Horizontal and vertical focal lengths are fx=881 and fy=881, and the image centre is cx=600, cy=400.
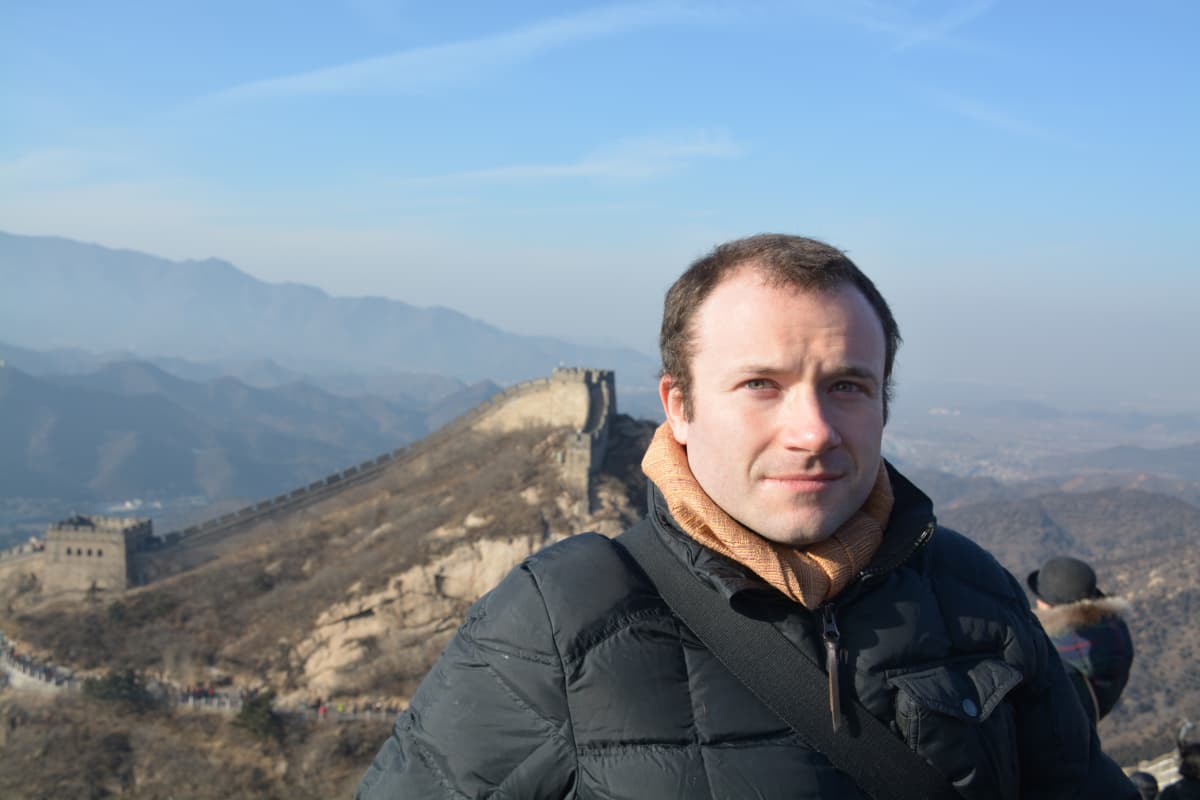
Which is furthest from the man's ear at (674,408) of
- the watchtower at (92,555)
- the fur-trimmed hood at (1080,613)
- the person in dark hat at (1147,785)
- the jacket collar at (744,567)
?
the watchtower at (92,555)

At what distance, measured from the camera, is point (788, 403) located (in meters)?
2.10

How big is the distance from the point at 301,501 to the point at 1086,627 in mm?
35786

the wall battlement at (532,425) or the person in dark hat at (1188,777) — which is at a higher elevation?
the person in dark hat at (1188,777)

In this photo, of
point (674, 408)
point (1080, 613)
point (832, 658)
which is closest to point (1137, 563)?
point (1080, 613)

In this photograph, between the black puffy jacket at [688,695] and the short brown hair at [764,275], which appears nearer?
the black puffy jacket at [688,695]

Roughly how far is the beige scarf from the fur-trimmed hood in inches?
137

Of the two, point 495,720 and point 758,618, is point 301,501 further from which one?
point 758,618

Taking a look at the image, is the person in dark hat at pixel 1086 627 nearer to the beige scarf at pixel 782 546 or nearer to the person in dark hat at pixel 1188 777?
the person in dark hat at pixel 1188 777

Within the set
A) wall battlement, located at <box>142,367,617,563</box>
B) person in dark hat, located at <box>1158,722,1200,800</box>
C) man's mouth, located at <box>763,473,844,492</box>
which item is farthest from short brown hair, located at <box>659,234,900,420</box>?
wall battlement, located at <box>142,367,617,563</box>

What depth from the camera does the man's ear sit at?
7.73ft

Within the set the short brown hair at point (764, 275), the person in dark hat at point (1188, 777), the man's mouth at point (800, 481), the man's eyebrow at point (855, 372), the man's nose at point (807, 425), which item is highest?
the short brown hair at point (764, 275)

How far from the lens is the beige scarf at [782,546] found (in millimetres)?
2047

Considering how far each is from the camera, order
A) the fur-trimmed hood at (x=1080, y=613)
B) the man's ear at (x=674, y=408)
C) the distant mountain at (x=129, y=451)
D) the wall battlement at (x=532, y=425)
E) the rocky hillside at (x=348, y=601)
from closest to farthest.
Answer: the man's ear at (x=674, y=408), the fur-trimmed hood at (x=1080, y=613), the rocky hillside at (x=348, y=601), the wall battlement at (x=532, y=425), the distant mountain at (x=129, y=451)

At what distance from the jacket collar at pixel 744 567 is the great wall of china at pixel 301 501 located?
26912 millimetres
